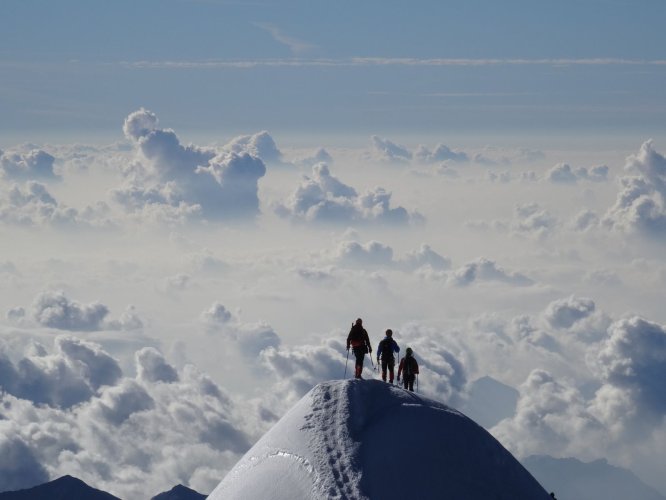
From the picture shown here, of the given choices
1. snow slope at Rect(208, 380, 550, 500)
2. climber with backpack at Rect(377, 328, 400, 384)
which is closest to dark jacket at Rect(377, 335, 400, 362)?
climber with backpack at Rect(377, 328, 400, 384)

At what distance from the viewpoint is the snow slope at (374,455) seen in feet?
110

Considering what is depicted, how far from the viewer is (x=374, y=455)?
34.3 m

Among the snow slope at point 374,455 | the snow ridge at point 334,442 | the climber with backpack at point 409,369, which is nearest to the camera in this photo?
the snow ridge at point 334,442

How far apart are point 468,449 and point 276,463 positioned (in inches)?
316

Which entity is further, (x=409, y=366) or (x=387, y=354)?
(x=387, y=354)

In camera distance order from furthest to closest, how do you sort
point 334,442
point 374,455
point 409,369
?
point 409,369, point 334,442, point 374,455

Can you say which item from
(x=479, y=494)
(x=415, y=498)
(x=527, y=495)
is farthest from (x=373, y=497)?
(x=527, y=495)

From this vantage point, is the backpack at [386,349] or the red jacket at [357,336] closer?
the red jacket at [357,336]

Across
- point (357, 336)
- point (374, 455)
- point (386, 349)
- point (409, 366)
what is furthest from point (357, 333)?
point (374, 455)

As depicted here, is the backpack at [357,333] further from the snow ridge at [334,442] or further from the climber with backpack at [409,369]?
the snow ridge at [334,442]

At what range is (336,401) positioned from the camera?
37031 mm

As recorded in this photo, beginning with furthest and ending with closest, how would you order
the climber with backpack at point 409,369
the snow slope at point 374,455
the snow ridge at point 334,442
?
the climber with backpack at point 409,369 → the snow slope at point 374,455 → the snow ridge at point 334,442

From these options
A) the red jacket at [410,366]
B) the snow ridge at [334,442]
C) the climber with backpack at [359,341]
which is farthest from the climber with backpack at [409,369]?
the snow ridge at [334,442]

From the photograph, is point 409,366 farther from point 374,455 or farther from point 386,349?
point 374,455
